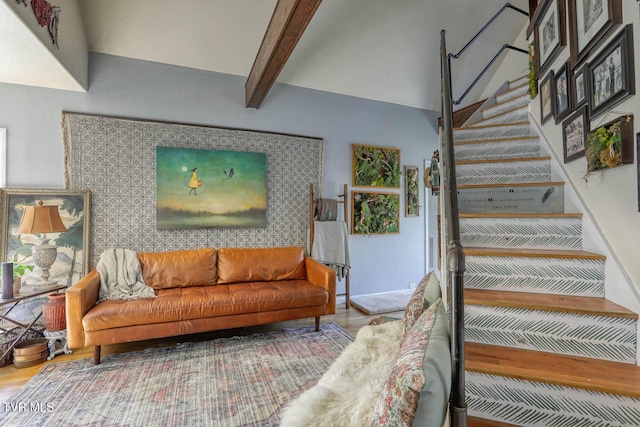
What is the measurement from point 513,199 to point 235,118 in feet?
9.92

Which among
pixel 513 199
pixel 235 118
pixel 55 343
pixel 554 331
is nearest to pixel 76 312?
pixel 55 343

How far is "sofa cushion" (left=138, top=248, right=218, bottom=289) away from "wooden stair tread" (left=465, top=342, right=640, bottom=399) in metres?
2.64

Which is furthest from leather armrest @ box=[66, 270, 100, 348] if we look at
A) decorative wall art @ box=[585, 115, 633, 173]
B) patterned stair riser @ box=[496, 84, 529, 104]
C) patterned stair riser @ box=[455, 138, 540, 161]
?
patterned stair riser @ box=[496, 84, 529, 104]

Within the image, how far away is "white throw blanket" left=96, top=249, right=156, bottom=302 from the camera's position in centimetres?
275

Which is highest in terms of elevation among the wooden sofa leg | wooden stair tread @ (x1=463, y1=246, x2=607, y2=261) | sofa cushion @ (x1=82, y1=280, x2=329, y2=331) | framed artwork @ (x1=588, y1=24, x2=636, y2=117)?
framed artwork @ (x1=588, y1=24, x2=636, y2=117)

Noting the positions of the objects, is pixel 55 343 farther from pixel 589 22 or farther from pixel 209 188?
pixel 589 22

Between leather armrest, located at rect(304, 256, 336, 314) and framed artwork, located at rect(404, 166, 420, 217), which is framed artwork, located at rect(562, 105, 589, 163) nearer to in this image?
leather armrest, located at rect(304, 256, 336, 314)

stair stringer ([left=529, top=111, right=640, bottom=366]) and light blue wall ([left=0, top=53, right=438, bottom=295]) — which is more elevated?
light blue wall ([left=0, top=53, right=438, bottom=295])

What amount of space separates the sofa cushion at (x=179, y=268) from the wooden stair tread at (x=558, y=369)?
2.64 metres

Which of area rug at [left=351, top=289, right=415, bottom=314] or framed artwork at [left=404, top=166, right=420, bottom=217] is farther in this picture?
framed artwork at [left=404, top=166, right=420, bottom=217]

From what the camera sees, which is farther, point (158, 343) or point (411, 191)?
point (411, 191)

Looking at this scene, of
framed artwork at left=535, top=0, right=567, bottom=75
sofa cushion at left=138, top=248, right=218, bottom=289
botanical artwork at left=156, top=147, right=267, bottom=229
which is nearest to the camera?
framed artwork at left=535, top=0, right=567, bottom=75

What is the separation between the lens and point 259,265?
3404mm

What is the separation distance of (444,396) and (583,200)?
5.45 feet
